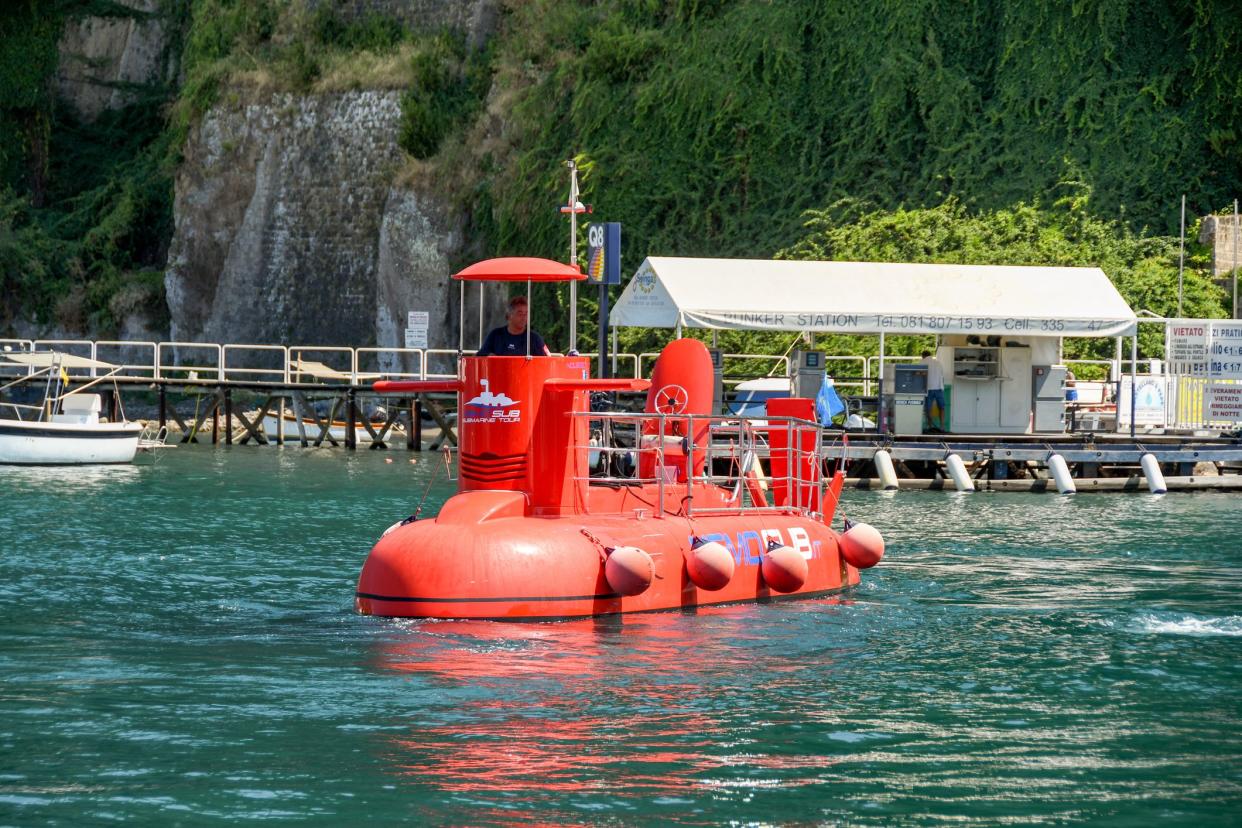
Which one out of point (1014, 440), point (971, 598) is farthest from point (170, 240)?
point (971, 598)

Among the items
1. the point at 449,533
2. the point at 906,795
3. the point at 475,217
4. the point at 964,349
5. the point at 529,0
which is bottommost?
the point at 906,795

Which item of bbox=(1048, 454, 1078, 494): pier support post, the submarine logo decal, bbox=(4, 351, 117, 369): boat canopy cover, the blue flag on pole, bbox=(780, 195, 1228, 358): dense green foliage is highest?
bbox=(780, 195, 1228, 358): dense green foliage

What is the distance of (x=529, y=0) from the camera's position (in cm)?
6075

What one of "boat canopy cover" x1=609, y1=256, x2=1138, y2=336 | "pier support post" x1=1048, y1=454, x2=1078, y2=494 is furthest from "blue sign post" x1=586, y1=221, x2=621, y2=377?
"pier support post" x1=1048, y1=454, x2=1078, y2=494

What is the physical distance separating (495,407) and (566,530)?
1466 mm

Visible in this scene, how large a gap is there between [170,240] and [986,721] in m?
61.2

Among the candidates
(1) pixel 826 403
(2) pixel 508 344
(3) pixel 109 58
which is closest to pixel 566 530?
(2) pixel 508 344

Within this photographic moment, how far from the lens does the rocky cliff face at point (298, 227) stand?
194ft

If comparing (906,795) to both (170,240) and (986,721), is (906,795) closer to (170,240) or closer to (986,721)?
(986,721)

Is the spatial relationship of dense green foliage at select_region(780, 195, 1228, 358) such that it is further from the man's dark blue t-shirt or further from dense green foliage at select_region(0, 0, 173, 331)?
dense green foliage at select_region(0, 0, 173, 331)

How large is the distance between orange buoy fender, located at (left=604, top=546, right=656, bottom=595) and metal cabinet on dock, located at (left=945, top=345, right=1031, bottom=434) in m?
20.9

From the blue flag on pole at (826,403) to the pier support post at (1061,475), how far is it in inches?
164

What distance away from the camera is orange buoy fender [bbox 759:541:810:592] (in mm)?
18984

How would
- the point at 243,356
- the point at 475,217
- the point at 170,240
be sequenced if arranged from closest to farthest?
the point at 475,217
the point at 243,356
the point at 170,240
